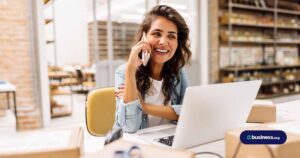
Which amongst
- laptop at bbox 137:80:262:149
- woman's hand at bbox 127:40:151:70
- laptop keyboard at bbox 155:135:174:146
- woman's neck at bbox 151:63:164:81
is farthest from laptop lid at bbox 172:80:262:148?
woman's neck at bbox 151:63:164:81

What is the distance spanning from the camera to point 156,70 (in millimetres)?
1567

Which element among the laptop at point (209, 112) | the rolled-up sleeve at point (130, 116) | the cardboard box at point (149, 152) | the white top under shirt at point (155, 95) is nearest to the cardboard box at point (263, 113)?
the laptop at point (209, 112)

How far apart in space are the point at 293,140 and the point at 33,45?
3482 millimetres

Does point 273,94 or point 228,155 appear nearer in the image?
point 228,155

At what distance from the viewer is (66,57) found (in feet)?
27.7

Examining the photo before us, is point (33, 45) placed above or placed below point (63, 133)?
above

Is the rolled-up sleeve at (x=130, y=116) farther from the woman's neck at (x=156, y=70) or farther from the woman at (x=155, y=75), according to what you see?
the woman's neck at (x=156, y=70)

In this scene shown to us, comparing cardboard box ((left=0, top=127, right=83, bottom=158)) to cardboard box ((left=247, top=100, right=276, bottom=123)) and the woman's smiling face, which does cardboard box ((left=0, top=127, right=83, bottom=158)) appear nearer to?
the woman's smiling face

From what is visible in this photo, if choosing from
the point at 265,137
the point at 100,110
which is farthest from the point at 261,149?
the point at 100,110

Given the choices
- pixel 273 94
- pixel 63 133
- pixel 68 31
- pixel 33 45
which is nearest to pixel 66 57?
pixel 68 31

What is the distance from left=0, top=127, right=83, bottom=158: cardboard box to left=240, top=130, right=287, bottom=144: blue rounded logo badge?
44 centimetres

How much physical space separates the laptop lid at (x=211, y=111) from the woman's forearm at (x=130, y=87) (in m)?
0.41

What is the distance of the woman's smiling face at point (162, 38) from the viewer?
142 cm

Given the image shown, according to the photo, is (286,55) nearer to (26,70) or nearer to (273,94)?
(273,94)
